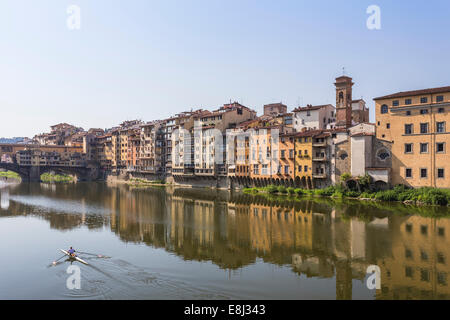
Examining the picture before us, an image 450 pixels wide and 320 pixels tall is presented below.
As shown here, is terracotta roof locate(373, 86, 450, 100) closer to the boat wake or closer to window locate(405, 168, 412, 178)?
window locate(405, 168, 412, 178)

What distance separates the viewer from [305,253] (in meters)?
21.9

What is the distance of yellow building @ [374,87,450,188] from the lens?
43.0 meters

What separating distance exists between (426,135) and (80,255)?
43.0 meters

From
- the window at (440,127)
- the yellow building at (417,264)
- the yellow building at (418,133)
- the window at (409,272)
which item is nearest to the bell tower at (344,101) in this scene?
the yellow building at (418,133)

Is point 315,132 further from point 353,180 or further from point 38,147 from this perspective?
point 38,147

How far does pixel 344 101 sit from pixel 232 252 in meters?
45.4

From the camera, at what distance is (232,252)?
22.5 metres

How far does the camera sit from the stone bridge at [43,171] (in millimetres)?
95812

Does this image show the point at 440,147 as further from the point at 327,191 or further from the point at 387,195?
the point at 327,191

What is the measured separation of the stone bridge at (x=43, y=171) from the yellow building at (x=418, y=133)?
8674cm

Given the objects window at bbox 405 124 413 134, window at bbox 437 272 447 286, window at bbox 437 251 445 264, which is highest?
window at bbox 405 124 413 134

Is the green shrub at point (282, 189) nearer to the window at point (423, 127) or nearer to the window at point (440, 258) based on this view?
the window at point (423, 127)

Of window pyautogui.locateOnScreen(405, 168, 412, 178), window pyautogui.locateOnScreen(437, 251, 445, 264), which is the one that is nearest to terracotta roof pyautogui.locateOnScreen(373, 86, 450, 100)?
window pyautogui.locateOnScreen(405, 168, 412, 178)

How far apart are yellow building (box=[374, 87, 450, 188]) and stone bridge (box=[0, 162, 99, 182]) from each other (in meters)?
86.7
